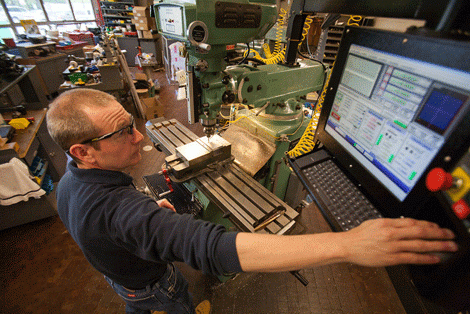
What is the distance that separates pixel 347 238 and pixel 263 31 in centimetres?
122

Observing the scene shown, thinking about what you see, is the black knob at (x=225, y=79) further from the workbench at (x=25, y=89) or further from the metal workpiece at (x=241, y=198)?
the workbench at (x=25, y=89)

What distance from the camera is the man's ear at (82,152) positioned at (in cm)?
83

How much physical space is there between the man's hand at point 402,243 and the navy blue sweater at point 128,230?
0.35m

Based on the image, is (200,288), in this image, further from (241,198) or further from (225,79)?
(225,79)

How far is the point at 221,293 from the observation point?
1.78 metres

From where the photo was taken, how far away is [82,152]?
86 centimetres

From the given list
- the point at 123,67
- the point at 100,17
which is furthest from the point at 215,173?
the point at 100,17

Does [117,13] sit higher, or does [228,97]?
[117,13]

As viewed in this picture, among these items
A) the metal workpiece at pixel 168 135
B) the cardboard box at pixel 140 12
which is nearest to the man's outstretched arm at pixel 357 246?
the metal workpiece at pixel 168 135

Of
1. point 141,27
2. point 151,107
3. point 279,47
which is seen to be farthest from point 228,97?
point 141,27

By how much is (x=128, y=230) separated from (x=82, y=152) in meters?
0.39

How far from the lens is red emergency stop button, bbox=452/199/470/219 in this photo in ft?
1.56

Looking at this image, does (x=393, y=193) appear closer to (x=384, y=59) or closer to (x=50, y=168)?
(x=384, y=59)

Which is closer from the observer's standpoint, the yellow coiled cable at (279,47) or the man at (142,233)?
the man at (142,233)
